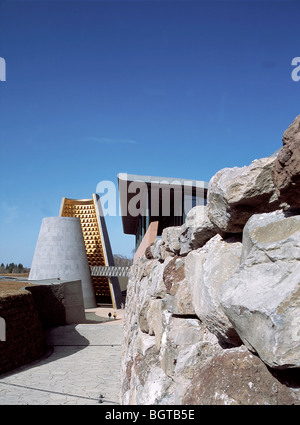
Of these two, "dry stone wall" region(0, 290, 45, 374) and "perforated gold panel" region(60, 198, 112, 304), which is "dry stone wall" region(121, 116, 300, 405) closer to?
"dry stone wall" region(0, 290, 45, 374)

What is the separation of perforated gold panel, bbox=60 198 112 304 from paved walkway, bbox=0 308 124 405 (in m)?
12.0

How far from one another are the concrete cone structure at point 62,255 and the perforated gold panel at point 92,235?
9.76ft

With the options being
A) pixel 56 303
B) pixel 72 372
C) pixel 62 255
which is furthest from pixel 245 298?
pixel 62 255

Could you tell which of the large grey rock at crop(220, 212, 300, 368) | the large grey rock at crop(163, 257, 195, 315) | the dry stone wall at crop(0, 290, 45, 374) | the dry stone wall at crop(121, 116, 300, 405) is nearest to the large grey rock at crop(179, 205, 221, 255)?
the dry stone wall at crop(121, 116, 300, 405)

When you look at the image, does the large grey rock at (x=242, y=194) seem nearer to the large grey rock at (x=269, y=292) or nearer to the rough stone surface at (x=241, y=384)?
the large grey rock at (x=269, y=292)

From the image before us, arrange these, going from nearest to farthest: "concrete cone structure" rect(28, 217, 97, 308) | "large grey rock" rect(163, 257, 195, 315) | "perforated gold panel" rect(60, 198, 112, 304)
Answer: "large grey rock" rect(163, 257, 195, 315), "concrete cone structure" rect(28, 217, 97, 308), "perforated gold panel" rect(60, 198, 112, 304)

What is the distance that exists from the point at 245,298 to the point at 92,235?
26.9 m

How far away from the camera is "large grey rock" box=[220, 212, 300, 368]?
0.97 meters

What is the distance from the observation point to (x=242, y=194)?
4.43ft

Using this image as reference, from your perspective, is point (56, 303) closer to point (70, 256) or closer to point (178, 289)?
point (70, 256)

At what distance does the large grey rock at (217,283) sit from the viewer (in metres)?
1.41
